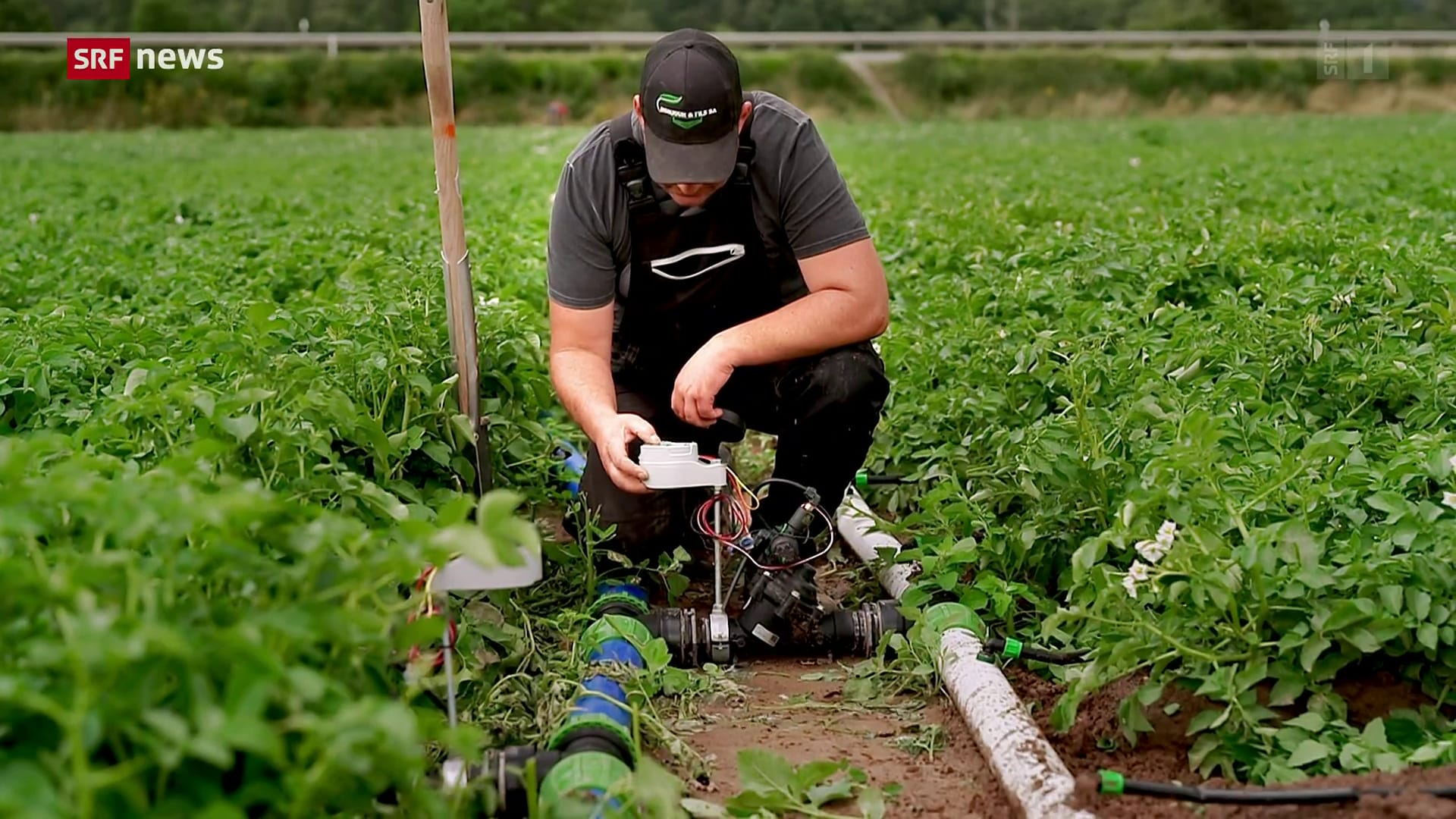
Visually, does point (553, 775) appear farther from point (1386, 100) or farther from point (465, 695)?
point (1386, 100)

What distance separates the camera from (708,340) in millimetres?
3906

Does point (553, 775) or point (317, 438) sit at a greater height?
point (317, 438)

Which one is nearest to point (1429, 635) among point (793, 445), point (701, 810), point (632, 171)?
point (701, 810)

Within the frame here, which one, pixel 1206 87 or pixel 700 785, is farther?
pixel 1206 87

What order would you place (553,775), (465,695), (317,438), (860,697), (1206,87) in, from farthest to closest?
(1206,87) → (860,697) → (465,695) → (317,438) → (553,775)

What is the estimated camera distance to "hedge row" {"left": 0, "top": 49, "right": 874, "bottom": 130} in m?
28.6

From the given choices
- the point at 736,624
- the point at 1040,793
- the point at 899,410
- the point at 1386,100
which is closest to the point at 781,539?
the point at 736,624

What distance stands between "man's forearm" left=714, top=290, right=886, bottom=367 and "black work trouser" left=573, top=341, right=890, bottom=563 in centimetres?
8

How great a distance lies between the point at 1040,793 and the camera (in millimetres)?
2545

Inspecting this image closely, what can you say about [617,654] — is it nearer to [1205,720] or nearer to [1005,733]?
[1005,733]

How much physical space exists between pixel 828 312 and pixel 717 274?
344 millimetres

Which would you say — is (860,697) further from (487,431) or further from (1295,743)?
(487,431)

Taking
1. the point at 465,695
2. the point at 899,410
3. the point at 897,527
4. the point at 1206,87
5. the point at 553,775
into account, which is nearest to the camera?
the point at 553,775

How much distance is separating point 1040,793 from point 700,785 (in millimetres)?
648
